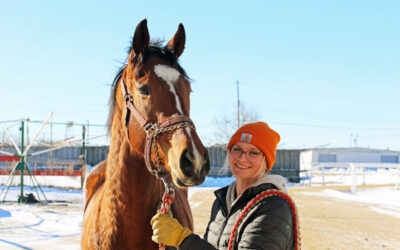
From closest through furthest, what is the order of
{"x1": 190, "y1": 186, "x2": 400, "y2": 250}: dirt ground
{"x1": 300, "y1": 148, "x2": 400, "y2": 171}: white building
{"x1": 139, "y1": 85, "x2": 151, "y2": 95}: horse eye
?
{"x1": 139, "y1": 85, "x2": 151, "y2": 95}: horse eye < {"x1": 190, "y1": 186, "x2": 400, "y2": 250}: dirt ground < {"x1": 300, "y1": 148, "x2": 400, "y2": 171}: white building

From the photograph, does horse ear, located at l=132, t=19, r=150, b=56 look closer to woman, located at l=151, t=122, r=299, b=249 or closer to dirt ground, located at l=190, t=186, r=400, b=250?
woman, located at l=151, t=122, r=299, b=249

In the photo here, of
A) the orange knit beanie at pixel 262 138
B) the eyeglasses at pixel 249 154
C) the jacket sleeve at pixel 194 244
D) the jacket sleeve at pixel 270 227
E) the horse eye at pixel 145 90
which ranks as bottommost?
the jacket sleeve at pixel 194 244

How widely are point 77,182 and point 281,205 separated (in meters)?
15.6

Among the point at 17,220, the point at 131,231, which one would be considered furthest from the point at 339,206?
the point at 131,231

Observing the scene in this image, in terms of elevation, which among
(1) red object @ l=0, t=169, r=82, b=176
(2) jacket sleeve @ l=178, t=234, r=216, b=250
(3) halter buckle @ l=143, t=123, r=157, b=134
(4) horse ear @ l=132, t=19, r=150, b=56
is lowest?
(1) red object @ l=0, t=169, r=82, b=176

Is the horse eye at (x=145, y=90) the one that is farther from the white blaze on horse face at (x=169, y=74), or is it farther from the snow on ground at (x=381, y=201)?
the snow on ground at (x=381, y=201)

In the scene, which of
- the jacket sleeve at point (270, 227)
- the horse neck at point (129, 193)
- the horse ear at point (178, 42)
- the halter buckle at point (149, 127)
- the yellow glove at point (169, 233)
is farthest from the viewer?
the horse ear at point (178, 42)

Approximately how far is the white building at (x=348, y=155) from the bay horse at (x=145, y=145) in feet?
175

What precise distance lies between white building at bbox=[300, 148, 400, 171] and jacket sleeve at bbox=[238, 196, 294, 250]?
5377 cm

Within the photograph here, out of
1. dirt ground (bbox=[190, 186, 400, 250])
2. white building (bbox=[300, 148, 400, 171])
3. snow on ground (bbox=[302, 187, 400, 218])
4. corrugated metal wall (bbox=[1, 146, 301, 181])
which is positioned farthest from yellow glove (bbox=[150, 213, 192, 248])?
white building (bbox=[300, 148, 400, 171])

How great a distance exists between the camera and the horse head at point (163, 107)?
179 centimetres

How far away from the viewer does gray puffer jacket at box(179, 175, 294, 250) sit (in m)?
1.56

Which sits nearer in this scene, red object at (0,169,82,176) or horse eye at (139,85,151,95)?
horse eye at (139,85,151,95)

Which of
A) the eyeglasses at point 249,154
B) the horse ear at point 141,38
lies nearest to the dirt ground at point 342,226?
the eyeglasses at point 249,154
